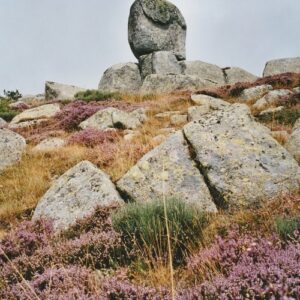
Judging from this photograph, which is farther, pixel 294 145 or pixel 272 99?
pixel 272 99

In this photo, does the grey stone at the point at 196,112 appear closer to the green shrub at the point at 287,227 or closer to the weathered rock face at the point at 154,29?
the green shrub at the point at 287,227

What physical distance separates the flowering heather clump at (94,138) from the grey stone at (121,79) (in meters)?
18.8

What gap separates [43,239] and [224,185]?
3.10 m

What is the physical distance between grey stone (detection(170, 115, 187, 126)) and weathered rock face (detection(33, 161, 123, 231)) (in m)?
6.55

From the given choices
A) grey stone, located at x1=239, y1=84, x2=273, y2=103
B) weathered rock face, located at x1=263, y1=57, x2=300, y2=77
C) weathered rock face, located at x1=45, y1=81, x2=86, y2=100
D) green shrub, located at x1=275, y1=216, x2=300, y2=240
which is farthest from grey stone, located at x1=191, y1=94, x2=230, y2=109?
weathered rock face, located at x1=263, y1=57, x2=300, y2=77

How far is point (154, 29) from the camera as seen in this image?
34.0 metres

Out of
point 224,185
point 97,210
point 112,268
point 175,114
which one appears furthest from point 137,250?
point 175,114

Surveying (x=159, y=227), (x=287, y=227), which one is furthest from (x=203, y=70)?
(x=287, y=227)

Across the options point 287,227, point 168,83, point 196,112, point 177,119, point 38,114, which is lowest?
point 287,227

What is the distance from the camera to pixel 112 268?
534cm

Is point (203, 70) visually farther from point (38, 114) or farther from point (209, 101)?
point (38, 114)

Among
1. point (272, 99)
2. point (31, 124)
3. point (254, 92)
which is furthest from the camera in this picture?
point (254, 92)

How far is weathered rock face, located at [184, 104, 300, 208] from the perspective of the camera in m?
6.55

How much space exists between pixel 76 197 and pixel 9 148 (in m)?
4.61
